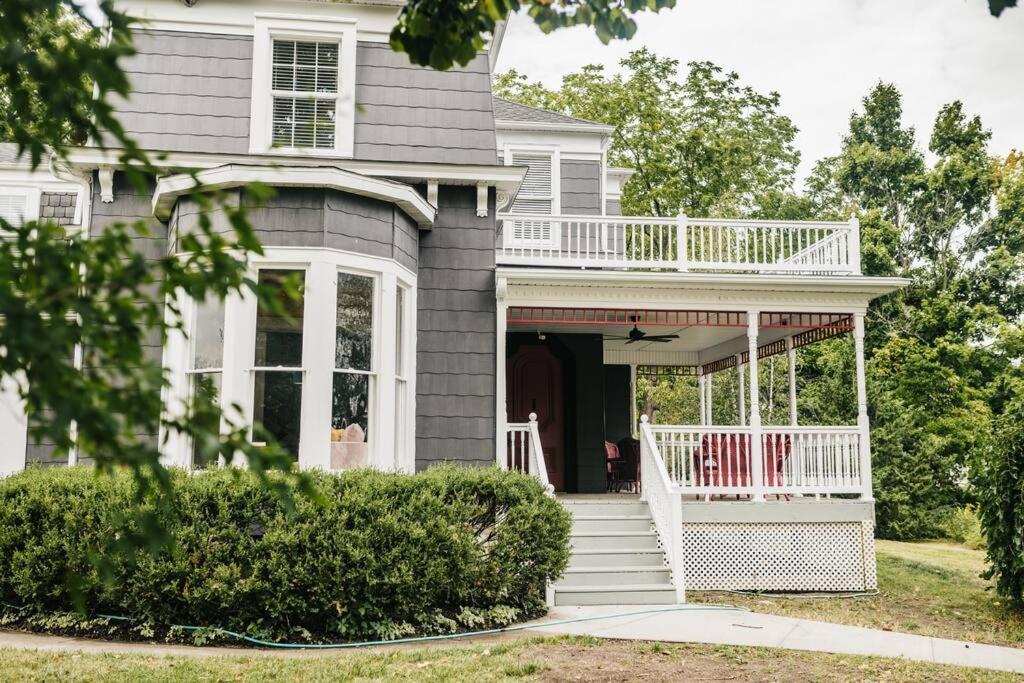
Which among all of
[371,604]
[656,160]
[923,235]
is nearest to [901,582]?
[371,604]

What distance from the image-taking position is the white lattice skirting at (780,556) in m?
11.0

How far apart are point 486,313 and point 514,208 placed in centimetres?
521

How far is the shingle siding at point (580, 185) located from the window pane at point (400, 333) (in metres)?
6.31

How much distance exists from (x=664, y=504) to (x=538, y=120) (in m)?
8.29

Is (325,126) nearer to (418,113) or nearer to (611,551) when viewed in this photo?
(418,113)

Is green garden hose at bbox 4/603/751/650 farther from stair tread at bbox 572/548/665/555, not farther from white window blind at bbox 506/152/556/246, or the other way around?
white window blind at bbox 506/152/556/246

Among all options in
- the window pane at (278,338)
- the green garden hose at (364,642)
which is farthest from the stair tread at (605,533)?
the window pane at (278,338)

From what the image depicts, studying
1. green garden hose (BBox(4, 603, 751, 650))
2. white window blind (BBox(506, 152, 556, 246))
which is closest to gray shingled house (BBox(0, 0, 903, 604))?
green garden hose (BBox(4, 603, 751, 650))

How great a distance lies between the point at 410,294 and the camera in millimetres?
10352

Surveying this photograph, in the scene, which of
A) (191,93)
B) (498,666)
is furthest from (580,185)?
(498,666)

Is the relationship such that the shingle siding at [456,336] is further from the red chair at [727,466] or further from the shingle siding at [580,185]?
the shingle siding at [580,185]

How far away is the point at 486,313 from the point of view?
10.9 meters

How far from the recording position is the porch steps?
952 cm

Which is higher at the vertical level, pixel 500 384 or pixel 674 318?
pixel 674 318
